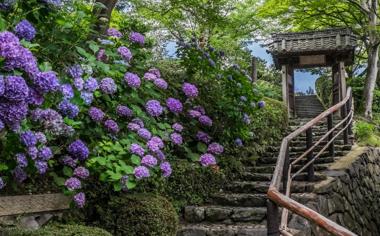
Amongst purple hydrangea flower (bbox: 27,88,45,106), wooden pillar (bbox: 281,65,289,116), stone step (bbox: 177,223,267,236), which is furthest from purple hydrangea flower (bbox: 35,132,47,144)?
wooden pillar (bbox: 281,65,289,116)

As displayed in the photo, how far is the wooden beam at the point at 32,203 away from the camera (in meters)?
3.30

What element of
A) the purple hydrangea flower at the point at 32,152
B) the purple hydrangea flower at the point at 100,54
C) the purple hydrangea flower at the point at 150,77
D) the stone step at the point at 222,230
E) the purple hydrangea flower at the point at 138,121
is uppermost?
the purple hydrangea flower at the point at 100,54

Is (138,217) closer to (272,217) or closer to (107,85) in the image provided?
(107,85)

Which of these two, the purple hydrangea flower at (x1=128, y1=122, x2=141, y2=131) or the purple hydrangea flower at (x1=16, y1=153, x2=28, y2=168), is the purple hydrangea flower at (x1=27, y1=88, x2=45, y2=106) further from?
the purple hydrangea flower at (x1=128, y1=122, x2=141, y2=131)

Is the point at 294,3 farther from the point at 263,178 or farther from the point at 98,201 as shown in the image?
the point at 98,201

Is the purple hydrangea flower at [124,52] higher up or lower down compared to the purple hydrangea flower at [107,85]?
higher up

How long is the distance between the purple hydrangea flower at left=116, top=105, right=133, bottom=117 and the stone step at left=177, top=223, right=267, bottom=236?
54.9 inches

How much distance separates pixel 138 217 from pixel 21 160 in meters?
1.31

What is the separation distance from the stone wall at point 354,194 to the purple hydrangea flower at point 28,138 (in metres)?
2.91

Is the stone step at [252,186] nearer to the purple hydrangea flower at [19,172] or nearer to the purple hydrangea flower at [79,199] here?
the purple hydrangea flower at [79,199]

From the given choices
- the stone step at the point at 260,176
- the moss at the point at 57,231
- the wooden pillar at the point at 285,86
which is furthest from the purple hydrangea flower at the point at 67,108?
the wooden pillar at the point at 285,86

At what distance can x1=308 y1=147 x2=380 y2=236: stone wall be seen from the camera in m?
5.24

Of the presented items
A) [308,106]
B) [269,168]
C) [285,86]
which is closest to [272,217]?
[269,168]

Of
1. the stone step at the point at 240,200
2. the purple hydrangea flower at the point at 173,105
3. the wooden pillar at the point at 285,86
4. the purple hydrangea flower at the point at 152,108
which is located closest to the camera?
the purple hydrangea flower at the point at 152,108
